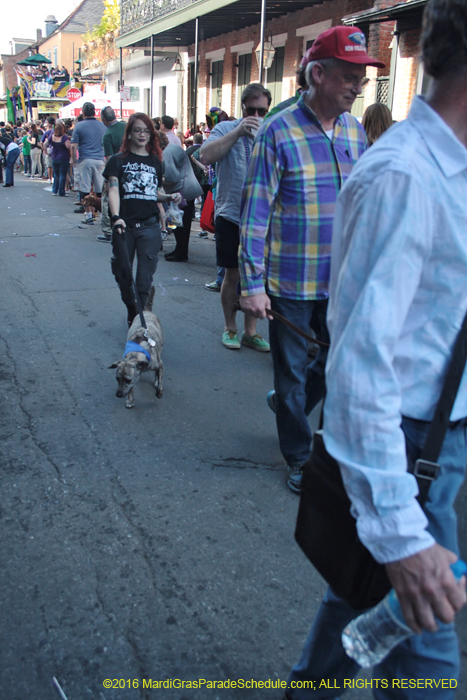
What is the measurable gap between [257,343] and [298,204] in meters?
2.72

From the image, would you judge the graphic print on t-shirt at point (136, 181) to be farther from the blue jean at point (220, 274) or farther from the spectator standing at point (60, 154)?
the spectator standing at point (60, 154)

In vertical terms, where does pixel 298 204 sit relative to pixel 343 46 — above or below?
below

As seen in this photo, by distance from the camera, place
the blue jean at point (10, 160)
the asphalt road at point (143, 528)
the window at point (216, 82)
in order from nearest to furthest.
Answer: the asphalt road at point (143, 528), the blue jean at point (10, 160), the window at point (216, 82)


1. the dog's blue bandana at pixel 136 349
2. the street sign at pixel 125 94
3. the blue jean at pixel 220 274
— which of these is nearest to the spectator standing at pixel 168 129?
the blue jean at pixel 220 274

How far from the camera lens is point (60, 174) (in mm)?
17562

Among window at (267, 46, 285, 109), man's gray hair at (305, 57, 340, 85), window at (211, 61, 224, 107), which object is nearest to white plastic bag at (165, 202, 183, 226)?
man's gray hair at (305, 57, 340, 85)

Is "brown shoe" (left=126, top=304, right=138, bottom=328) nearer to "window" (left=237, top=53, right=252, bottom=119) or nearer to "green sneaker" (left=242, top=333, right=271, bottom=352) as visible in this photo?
"green sneaker" (left=242, top=333, right=271, bottom=352)

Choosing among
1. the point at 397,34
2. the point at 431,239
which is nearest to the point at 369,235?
the point at 431,239

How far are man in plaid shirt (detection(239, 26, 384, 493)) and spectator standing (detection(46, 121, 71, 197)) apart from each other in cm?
1486

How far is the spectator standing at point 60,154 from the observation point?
16.4 metres

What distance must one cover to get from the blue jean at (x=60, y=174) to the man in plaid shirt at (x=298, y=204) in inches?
611

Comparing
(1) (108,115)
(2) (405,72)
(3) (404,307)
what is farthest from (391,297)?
(2) (405,72)

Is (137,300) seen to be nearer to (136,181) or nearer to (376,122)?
(136,181)

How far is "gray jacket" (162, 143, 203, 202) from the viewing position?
8500 mm
